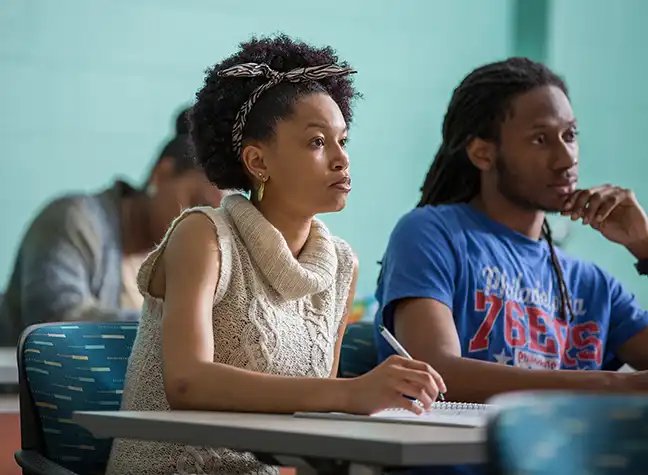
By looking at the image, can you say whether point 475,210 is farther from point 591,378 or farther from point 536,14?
point 536,14

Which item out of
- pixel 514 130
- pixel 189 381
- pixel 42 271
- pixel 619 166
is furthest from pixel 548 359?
pixel 619 166

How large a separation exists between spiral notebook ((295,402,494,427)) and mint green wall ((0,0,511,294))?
2.62 m

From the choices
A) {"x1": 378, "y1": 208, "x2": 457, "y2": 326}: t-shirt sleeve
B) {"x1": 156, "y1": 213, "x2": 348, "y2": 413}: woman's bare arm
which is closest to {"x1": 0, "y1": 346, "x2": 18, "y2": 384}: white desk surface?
{"x1": 378, "y1": 208, "x2": 457, "y2": 326}: t-shirt sleeve

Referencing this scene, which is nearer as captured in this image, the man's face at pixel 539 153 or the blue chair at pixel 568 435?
the blue chair at pixel 568 435

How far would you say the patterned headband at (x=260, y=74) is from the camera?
77.8 inches

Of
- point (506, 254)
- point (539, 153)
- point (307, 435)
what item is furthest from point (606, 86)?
point (307, 435)

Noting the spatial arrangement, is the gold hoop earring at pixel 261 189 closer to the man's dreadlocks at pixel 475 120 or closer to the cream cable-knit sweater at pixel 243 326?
the cream cable-knit sweater at pixel 243 326

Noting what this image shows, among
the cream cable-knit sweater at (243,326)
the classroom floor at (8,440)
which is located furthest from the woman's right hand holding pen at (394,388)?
the classroom floor at (8,440)

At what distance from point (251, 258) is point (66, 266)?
1.95 metres

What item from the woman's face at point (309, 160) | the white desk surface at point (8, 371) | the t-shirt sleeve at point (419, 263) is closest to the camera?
the woman's face at point (309, 160)

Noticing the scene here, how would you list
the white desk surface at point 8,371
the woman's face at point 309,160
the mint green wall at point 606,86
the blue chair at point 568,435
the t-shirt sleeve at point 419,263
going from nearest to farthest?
the blue chair at point 568,435 → the woman's face at point 309,160 → the t-shirt sleeve at point 419,263 → the white desk surface at point 8,371 → the mint green wall at point 606,86

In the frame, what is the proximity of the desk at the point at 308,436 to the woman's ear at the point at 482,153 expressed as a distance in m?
1.19

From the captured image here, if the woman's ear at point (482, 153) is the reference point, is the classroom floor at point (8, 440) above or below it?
below

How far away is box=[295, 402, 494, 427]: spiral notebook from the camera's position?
138cm
